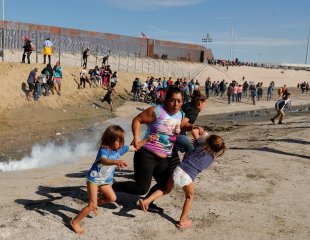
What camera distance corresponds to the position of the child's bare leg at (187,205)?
5049 mm

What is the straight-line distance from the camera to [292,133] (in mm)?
12602

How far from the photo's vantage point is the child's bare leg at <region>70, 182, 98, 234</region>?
15.7 feet

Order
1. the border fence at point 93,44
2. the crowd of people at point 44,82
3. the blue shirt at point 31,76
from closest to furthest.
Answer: the blue shirt at point 31,76 → the crowd of people at point 44,82 → the border fence at point 93,44

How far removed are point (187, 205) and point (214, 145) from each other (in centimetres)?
89

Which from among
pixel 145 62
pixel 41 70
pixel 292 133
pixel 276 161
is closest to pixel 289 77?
pixel 145 62

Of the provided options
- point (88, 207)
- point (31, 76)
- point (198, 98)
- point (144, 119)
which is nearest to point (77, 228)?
point (88, 207)

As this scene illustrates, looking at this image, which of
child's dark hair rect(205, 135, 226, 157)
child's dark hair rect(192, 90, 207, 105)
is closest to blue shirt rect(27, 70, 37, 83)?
child's dark hair rect(192, 90, 207, 105)

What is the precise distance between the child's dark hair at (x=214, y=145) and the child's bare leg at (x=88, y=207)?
145 centimetres

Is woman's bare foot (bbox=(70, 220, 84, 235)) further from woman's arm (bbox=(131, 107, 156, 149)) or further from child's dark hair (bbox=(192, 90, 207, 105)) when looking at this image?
child's dark hair (bbox=(192, 90, 207, 105))

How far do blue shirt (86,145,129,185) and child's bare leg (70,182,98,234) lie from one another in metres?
0.08

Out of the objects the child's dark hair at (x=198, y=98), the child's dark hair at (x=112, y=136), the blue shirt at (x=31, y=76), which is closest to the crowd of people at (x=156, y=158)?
the child's dark hair at (x=112, y=136)

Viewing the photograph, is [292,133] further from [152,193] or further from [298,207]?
[152,193]

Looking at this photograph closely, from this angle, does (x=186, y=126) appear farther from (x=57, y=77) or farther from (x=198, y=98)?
(x=57, y=77)

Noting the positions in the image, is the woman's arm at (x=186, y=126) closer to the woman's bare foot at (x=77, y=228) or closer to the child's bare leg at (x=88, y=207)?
the child's bare leg at (x=88, y=207)
